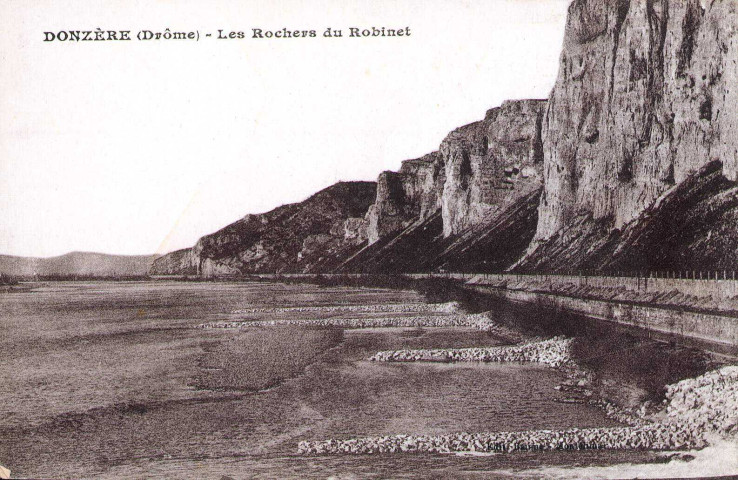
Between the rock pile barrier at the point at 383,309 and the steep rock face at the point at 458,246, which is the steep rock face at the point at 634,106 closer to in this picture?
the steep rock face at the point at 458,246

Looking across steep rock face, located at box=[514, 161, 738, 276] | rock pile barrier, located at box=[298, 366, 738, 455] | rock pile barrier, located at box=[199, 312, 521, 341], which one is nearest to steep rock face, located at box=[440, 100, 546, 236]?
steep rock face, located at box=[514, 161, 738, 276]

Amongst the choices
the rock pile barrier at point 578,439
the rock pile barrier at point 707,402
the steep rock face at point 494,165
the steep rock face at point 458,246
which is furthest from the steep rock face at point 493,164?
the rock pile barrier at point 578,439

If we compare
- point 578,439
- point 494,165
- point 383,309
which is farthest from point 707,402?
point 494,165

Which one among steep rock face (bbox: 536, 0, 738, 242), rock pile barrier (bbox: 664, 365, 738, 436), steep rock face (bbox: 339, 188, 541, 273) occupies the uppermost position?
steep rock face (bbox: 536, 0, 738, 242)

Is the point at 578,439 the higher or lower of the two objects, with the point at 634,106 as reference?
lower

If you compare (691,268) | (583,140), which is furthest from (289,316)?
(583,140)

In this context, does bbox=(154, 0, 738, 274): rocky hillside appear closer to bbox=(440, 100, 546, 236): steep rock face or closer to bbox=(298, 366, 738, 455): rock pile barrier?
bbox=(440, 100, 546, 236): steep rock face

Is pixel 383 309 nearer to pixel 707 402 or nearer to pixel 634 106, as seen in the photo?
pixel 634 106
